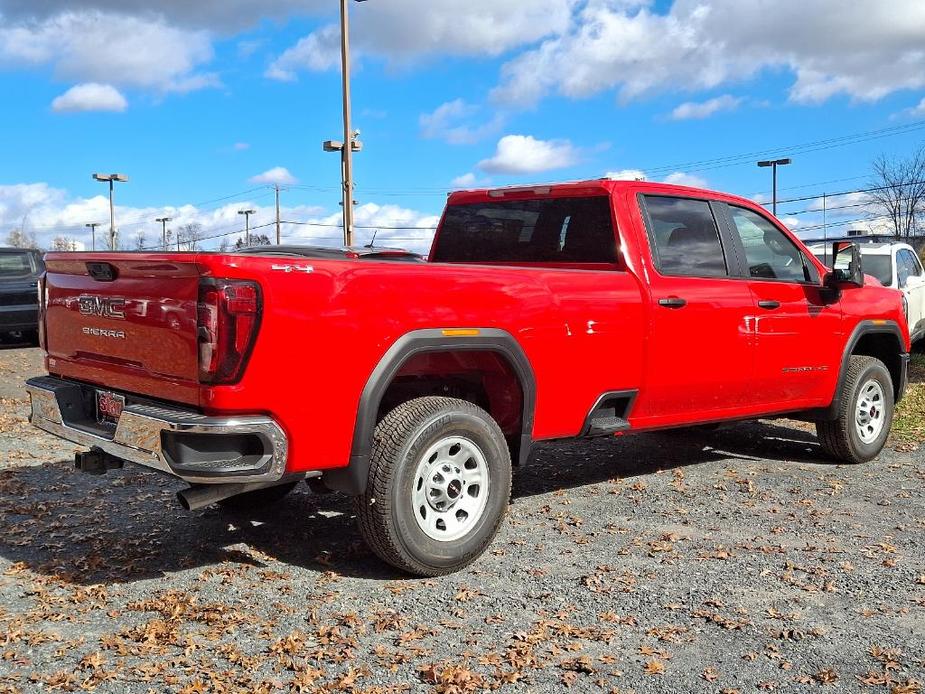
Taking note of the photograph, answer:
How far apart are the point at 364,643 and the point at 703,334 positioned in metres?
3.05

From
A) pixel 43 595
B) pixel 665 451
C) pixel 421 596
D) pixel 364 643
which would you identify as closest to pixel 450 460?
pixel 421 596

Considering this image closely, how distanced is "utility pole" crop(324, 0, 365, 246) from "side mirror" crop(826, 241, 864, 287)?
17.1m

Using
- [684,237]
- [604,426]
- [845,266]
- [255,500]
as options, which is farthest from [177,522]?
[845,266]

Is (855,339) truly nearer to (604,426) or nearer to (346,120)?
(604,426)

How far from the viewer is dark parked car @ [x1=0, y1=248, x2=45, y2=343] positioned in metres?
16.2

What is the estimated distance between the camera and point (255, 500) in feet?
18.6

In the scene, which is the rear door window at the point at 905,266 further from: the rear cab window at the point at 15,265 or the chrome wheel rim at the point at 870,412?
the rear cab window at the point at 15,265

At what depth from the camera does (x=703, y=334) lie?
5777 millimetres

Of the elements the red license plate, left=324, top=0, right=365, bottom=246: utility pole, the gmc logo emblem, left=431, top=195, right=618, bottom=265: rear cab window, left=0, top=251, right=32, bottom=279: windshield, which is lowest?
the red license plate

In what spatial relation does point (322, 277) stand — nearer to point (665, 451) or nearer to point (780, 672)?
point (780, 672)

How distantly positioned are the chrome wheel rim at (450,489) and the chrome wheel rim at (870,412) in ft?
12.5

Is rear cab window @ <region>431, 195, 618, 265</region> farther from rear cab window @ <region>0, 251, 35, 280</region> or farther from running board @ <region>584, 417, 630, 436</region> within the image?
rear cab window @ <region>0, 251, 35, 280</region>

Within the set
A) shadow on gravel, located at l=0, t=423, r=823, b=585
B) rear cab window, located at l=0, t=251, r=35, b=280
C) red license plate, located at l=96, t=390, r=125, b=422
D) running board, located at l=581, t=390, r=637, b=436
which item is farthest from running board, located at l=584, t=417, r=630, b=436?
rear cab window, located at l=0, t=251, r=35, b=280

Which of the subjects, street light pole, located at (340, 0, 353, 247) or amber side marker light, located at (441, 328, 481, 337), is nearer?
amber side marker light, located at (441, 328, 481, 337)
